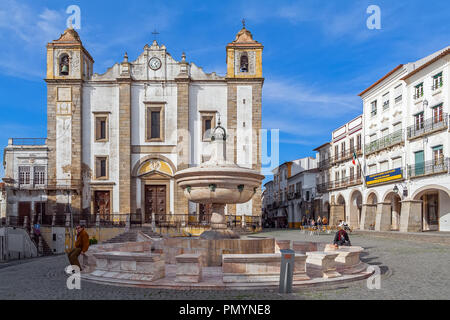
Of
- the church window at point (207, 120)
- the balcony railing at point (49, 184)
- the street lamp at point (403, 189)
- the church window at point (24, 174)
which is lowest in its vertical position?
the street lamp at point (403, 189)

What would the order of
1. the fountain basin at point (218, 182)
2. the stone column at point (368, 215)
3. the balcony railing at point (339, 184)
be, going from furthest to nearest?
the balcony railing at point (339, 184) < the stone column at point (368, 215) < the fountain basin at point (218, 182)

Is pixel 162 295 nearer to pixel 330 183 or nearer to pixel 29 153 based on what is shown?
pixel 29 153

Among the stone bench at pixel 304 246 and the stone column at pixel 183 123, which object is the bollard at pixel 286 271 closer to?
the stone bench at pixel 304 246

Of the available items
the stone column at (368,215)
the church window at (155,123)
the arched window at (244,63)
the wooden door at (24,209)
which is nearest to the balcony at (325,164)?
the stone column at (368,215)

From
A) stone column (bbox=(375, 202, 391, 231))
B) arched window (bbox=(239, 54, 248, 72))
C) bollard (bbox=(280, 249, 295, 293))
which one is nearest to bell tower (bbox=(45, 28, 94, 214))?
arched window (bbox=(239, 54, 248, 72))

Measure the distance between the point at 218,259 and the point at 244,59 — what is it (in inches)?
921

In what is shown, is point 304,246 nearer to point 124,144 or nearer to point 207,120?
point 207,120

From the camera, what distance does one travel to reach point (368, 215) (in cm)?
3372

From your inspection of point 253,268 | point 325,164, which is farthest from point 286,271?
point 325,164

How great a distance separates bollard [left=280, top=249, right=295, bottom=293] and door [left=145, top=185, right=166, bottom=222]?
24.0 meters

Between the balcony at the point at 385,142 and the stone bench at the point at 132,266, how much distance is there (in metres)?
25.0

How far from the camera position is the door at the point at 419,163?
2720 centimetres
